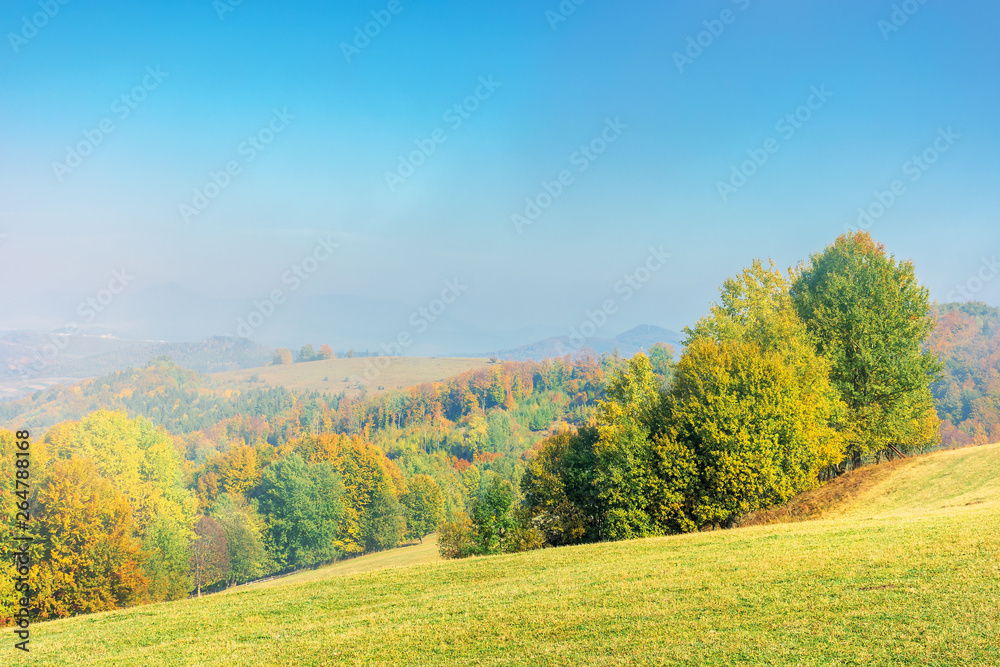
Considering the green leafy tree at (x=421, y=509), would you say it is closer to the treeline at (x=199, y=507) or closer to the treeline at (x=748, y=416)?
the treeline at (x=199, y=507)

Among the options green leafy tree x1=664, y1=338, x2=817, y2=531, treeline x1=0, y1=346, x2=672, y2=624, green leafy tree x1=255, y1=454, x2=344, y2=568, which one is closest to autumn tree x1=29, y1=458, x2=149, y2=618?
treeline x1=0, y1=346, x2=672, y2=624

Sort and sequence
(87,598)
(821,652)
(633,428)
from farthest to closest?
(87,598)
(633,428)
(821,652)

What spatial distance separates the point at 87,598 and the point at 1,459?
27.8m

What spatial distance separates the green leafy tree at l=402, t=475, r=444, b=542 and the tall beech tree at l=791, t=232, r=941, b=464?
282 ft

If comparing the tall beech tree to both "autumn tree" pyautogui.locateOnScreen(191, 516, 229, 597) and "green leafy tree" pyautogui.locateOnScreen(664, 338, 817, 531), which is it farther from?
"autumn tree" pyautogui.locateOnScreen(191, 516, 229, 597)

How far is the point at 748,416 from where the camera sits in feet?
119

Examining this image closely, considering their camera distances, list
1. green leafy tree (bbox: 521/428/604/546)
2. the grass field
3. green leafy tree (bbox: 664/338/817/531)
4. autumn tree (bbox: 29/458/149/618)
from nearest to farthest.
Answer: the grass field → green leafy tree (bbox: 664/338/817/531) → green leafy tree (bbox: 521/428/604/546) → autumn tree (bbox: 29/458/149/618)

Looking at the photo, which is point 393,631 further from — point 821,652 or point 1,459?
point 1,459

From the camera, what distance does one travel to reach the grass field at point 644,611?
39.8ft

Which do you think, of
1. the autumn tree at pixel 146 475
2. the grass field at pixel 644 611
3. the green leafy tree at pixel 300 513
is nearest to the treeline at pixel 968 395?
the green leafy tree at pixel 300 513

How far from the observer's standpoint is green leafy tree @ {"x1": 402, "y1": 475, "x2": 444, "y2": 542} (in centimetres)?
11662

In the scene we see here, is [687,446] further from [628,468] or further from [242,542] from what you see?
[242,542]

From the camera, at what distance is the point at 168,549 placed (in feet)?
222

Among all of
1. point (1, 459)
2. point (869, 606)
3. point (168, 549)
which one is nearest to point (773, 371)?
point (869, 606)
